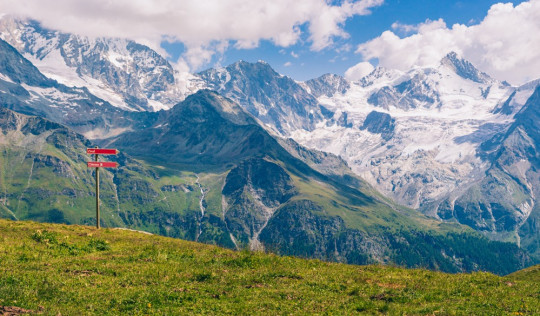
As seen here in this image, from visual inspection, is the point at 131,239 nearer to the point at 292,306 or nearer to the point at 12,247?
the point at 12,247

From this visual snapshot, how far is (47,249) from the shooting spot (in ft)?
116

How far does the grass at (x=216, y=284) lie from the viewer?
23484 millimetres

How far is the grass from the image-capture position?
77.0 ft

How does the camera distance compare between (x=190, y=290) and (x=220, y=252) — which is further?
(x=220, y=252)

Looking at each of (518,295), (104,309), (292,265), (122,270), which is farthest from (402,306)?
(122,270)

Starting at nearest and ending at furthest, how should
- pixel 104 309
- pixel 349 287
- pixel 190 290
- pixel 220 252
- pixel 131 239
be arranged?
1. pixel 104 309
2. pixel 190 290
3. pixel 349 287
4. pixel 220 252
5. pixel 131 239

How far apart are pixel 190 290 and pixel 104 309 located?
5355 millimetres

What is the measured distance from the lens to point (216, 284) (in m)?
28.0

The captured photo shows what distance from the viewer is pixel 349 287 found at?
29047 millimetres

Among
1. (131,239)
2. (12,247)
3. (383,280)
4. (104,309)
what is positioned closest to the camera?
(104,309)

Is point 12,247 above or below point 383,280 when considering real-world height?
above

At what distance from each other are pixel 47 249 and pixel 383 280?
26.7 meters

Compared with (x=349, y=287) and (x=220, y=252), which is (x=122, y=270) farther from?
(x=349, y=287)

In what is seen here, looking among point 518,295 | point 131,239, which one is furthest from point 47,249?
point 518,295
